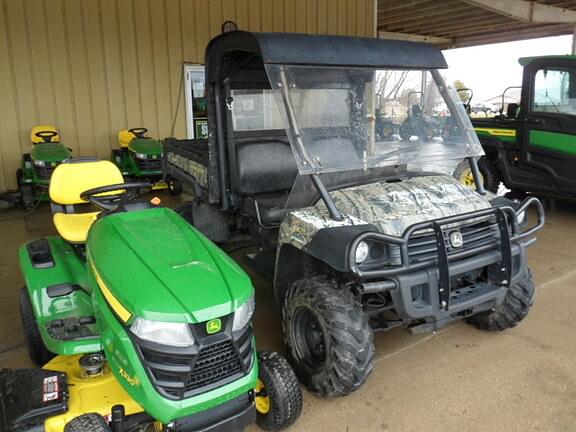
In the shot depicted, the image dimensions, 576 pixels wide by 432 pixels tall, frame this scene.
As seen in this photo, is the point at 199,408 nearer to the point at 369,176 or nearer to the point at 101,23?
the point at 369,176

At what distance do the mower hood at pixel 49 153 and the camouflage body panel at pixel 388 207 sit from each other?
4.97m

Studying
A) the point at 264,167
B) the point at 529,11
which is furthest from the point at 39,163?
the point at 529,11

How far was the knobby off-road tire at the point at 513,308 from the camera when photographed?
10.1 feet

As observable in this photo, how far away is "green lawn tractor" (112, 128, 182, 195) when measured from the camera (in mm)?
7371

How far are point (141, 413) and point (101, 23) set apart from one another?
7336 millimetres

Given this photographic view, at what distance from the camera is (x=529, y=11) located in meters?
10.6

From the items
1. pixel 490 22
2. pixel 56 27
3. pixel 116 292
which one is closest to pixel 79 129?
pixel 56 27

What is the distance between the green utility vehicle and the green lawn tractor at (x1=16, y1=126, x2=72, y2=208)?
5651mm

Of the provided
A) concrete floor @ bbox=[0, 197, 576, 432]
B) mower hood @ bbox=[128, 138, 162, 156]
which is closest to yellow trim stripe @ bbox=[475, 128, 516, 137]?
concrete floor @ bbox=[0, 197, 576, 432]

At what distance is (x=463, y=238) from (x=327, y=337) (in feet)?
2.91

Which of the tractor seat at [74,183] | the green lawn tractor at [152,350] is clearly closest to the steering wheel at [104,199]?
the green lawn tractor at [152,350]

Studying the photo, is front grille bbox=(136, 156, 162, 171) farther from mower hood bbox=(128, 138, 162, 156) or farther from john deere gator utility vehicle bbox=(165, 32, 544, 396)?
john deere gator utility vehicle bbox=(165, 32, 544, 396)

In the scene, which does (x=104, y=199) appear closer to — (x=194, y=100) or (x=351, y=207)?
(x=351, y=207)

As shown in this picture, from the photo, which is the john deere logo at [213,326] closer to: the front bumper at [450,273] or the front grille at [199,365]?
the front grille at [199,365]
